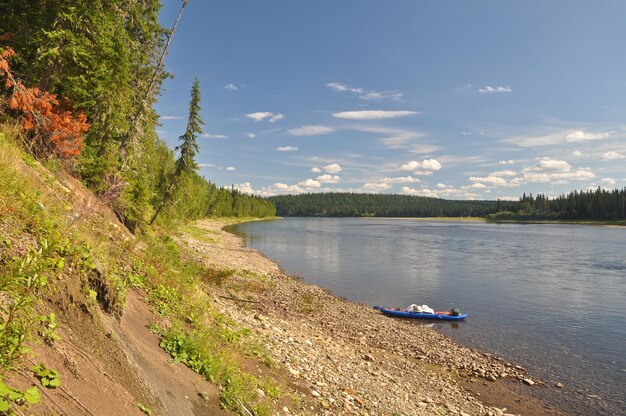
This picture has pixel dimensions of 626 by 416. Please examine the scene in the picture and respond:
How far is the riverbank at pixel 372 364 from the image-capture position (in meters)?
12.0

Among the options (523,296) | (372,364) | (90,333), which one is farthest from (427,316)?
(90,333)

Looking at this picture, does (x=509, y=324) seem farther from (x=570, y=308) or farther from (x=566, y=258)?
(x=566, y=258)

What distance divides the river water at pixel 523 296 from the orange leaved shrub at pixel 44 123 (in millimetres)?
21552

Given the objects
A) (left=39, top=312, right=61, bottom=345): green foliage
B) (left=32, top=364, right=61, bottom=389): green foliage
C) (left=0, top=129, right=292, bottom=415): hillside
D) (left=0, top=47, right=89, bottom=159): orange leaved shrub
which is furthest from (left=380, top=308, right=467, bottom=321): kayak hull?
(left=32, top=364, right=61, bottom=389): green foliage

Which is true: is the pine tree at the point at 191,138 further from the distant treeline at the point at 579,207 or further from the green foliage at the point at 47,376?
the distant treeline at the point at 579,207

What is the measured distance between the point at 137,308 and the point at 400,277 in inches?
1281

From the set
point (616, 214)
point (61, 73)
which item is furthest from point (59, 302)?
point (616, 214)

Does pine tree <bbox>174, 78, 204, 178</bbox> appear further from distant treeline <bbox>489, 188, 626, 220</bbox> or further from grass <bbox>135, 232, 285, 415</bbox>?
distant treeline <bbox>489, 188, 626, 220</bbox>

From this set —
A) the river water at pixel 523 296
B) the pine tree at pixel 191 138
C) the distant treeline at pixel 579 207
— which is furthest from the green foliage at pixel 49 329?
the distant treeline at pixel 579 207

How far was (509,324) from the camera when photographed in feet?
81.7

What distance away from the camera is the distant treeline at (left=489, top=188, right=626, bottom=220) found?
152025 millimetres

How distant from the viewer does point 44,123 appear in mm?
16172

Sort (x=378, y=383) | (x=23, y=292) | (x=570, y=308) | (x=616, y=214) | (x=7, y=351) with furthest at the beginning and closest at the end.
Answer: (x=616, y=214) < (x=570, y=308) < (x=378, y=383) < (x=23, y=292) < (x=7, y=351)

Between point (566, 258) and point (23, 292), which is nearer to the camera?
point (23, 292)
